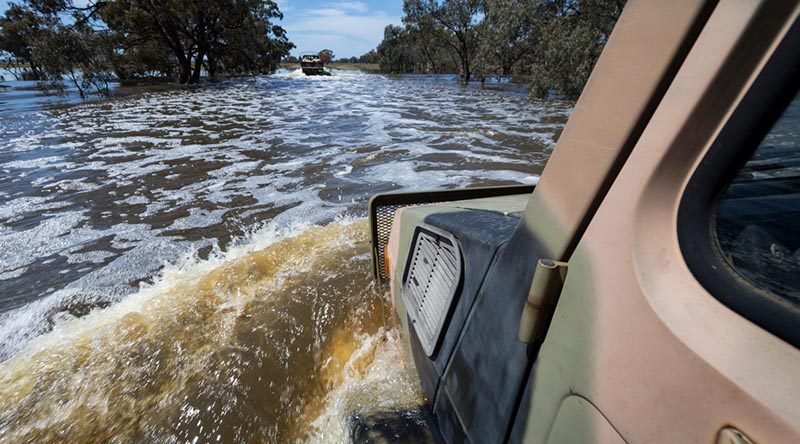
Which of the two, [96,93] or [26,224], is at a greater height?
[26,224]

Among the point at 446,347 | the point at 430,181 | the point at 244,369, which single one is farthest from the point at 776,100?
the point at 430,181

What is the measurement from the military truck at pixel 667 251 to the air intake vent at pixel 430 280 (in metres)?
0.35

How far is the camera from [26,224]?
15.6 ft

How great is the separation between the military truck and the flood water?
99 cm

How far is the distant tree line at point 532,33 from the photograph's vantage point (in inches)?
612

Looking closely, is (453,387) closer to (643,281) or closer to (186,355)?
(643,281)

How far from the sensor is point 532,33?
21.9 meters

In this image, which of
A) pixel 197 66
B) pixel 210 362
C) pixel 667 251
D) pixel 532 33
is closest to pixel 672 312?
pixel 667 251

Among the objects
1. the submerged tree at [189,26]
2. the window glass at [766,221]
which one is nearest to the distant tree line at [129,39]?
the submerged tree at [189,26]

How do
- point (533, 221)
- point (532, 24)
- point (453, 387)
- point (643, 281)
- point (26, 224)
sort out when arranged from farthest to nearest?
point (532, 24) → point (26, 224) → point (453, 387) → point (533, 221) → point (643, 281)

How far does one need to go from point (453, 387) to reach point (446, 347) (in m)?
0.14

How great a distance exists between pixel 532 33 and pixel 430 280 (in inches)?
967

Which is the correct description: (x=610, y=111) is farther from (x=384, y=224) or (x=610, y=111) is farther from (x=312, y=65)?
(x=312, y=65)

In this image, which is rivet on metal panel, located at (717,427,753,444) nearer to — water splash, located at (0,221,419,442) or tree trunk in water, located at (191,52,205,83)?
water splash, located at (0,221,419,442)
